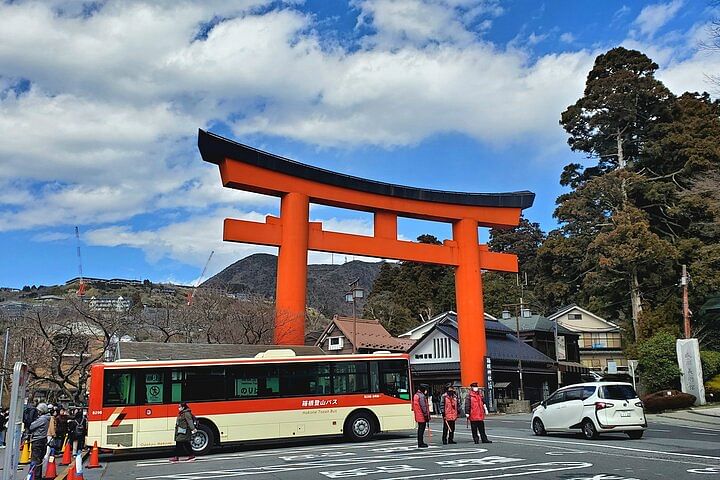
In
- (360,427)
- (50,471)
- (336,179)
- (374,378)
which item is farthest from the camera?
(336,179)

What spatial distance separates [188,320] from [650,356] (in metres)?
26.1

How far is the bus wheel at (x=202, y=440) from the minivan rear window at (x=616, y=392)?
36.8 ft

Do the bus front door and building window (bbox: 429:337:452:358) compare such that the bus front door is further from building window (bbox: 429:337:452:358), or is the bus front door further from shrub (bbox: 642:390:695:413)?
building window (bbox: 429:337:452:358)

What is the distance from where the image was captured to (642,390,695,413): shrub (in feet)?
104

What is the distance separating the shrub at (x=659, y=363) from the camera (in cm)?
3544

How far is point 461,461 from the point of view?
45.0ft

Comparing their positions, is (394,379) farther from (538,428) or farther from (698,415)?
(698,415)

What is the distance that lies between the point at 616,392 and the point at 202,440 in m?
11.9

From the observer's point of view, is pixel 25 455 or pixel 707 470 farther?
pixel 25 455

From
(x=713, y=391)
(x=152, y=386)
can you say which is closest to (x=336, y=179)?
(x=152, y=386)

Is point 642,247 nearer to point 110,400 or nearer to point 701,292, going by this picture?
point 701,292

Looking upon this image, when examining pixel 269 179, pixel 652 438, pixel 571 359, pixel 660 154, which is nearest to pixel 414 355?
pixel 571 359

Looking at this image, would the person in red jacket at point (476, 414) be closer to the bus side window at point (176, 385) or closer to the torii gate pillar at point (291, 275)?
the bus side window at point (176, 385)

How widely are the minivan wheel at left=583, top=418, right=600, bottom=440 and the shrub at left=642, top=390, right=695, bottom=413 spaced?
15.4 m
